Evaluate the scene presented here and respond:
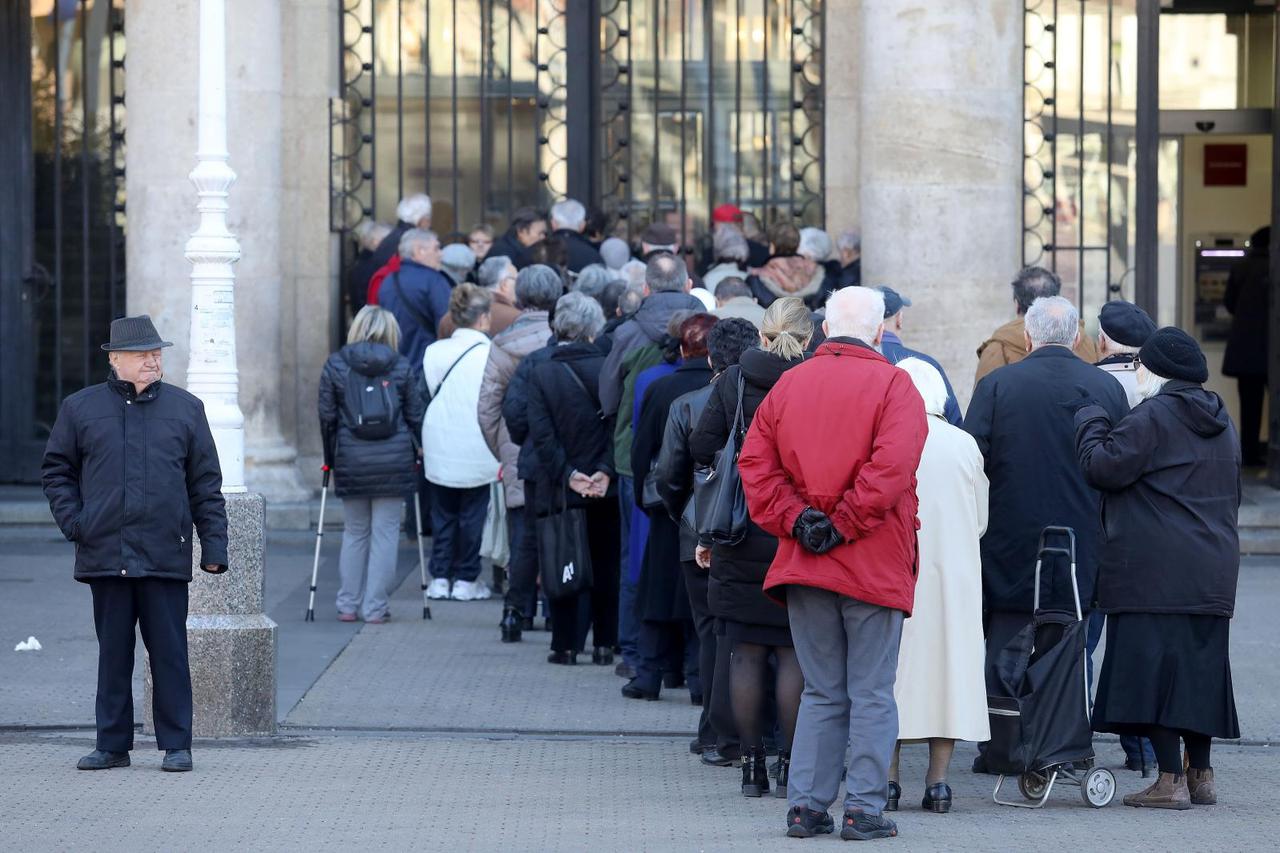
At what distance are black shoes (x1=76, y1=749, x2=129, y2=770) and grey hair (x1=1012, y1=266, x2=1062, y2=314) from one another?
12.8 feet

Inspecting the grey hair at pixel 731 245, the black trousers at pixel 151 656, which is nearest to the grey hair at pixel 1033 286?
the black trousers at pixel 151 656

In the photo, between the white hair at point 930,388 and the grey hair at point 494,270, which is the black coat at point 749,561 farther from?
the grey hair at point 494,270

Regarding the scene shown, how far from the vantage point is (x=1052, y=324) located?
7680 mm

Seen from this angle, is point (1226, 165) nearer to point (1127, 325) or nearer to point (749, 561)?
point (1127, 325)

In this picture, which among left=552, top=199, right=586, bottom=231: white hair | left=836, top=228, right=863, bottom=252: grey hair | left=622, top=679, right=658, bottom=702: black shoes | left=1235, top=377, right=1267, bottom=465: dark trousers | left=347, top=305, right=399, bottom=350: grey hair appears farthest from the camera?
left=1235, top=377, right=1267, bottom=465: dark trousers

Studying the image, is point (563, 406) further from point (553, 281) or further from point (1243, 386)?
point (1243, 386)

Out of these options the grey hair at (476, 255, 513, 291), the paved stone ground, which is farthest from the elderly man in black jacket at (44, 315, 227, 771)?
the grey hair at (476, 255, 513, 291)

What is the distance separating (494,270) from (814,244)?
7.56 feet

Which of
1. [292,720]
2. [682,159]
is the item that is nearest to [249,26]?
[682,159]

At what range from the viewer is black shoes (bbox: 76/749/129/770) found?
299 inches

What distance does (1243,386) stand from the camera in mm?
16375

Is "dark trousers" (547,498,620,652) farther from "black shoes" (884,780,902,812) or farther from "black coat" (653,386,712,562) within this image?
"black shoes" (884,780,902,812)

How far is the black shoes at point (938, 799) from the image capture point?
7.13 m

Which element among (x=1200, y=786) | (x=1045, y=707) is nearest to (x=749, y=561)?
(x=1045, y=707)
